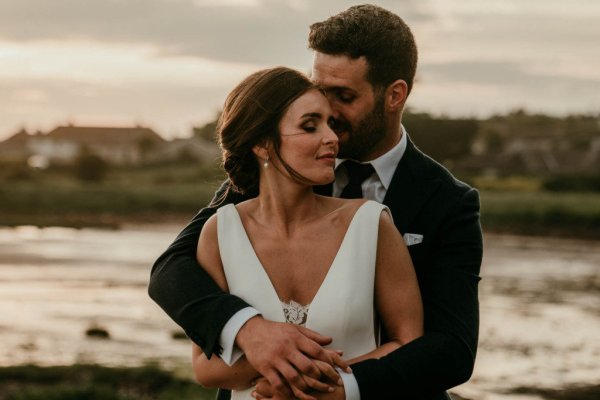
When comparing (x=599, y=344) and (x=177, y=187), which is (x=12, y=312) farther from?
(x=177, y=187)

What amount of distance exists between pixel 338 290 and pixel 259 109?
76cm

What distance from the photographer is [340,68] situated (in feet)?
13.9

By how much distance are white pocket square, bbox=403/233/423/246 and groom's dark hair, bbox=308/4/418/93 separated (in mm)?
782

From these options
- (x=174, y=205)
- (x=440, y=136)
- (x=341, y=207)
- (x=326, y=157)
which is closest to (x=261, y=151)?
(x=326, y=157)

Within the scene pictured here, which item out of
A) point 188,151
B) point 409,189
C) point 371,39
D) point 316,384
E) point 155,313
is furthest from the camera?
point 188,151

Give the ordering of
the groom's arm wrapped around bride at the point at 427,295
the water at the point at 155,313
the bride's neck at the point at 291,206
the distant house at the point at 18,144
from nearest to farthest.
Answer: the groom's arm wrapped around bride at the point at 427,295
the bride's neck at the point at 291,206
the water at the point at 155,313
the distant house at the point at 18,144

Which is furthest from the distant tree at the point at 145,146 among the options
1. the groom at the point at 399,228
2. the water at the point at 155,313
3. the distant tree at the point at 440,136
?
the groom at the point at 399,228

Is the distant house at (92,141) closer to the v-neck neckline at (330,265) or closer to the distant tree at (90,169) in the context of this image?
the distant tree at (90,169)

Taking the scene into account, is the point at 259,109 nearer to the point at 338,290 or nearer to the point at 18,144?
the point at 338,290

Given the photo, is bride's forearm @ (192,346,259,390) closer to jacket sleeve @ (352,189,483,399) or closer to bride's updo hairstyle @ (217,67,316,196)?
jacket sleeve @ (352,189,483,399)

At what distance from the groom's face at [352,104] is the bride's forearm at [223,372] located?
1093mm

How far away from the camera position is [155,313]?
19344 millimetres

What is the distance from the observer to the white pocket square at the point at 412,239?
3.93m

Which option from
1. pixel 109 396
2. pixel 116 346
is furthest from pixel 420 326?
pixel 116 346
